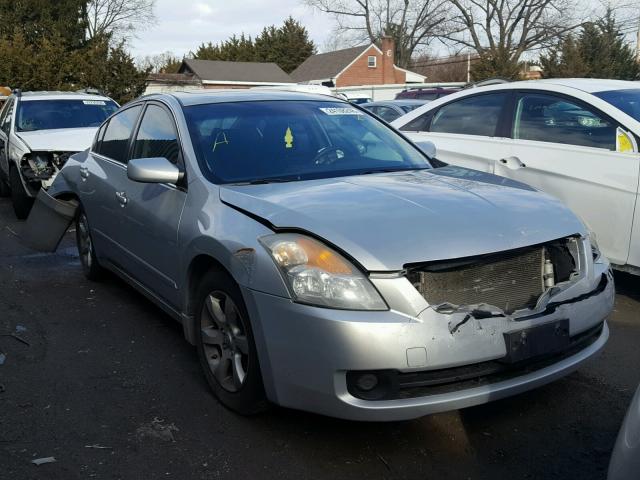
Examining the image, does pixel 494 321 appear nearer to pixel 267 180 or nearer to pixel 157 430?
pixel 267 180

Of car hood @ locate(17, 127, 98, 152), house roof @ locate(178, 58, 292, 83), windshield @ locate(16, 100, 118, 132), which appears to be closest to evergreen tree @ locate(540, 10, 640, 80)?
windshield @ locate(16, 100, 118, 132)

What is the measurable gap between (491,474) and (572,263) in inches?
42.2

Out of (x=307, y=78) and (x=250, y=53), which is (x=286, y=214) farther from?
(x=250, y=53)

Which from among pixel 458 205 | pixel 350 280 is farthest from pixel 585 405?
pixel 350 280

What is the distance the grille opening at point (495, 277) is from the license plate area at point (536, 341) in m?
0.14

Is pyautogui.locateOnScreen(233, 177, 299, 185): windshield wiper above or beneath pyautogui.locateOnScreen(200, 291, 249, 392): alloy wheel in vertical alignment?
above

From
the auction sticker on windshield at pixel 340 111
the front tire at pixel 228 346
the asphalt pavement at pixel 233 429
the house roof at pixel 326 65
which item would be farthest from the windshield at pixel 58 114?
the house roof at pixel 326 65

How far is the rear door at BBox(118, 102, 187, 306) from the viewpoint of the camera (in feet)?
13.2

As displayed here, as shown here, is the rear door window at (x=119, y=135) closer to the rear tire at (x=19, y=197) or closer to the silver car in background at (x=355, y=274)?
the silver car in background at (x=355, y=274)

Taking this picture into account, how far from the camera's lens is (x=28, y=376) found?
414 centimetres

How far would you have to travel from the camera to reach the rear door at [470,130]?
6223 mm

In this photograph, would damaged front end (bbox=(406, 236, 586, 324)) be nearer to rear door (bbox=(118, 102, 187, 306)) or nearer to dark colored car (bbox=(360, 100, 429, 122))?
rear door (bbox=(118, 102, 187, 306))

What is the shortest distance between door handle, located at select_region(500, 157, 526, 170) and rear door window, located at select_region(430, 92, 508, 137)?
34 cm

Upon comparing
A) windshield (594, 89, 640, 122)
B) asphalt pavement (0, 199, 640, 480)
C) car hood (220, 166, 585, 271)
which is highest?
windshield (594, 89, 640, 122)
